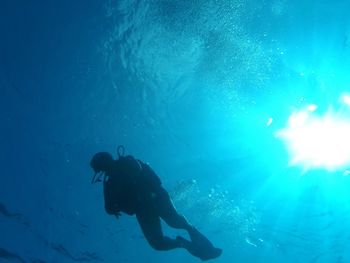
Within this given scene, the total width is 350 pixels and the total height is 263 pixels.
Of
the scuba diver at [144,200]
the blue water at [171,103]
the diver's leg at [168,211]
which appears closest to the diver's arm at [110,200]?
the scuba diver at [144,200]

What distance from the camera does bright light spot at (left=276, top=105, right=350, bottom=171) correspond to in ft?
43.9

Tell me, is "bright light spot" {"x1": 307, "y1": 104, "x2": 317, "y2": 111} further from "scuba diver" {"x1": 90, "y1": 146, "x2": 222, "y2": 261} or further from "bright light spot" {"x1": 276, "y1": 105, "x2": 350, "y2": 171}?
"scuba diver" {"x1": 90, "y1": 146, "x2": 222, "y2": 261}

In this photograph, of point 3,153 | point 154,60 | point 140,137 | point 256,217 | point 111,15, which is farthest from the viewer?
point 256,217

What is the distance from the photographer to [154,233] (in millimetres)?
6895

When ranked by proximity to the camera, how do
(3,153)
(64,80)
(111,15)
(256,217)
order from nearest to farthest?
(111,15)
(64,80)
(3,153)
(256,217)

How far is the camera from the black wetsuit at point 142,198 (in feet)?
22.8

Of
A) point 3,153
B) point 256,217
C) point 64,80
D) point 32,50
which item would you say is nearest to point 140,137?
point 64,80

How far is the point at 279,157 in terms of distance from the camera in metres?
14.9

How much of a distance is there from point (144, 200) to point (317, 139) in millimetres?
9712

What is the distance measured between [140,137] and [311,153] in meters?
7.27

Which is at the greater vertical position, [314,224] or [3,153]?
[314,224]

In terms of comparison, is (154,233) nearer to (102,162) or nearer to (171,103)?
(102,162)

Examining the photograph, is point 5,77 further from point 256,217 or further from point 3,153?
point 256,217

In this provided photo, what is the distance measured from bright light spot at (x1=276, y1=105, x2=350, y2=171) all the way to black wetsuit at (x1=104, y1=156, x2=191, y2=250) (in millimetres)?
7898
